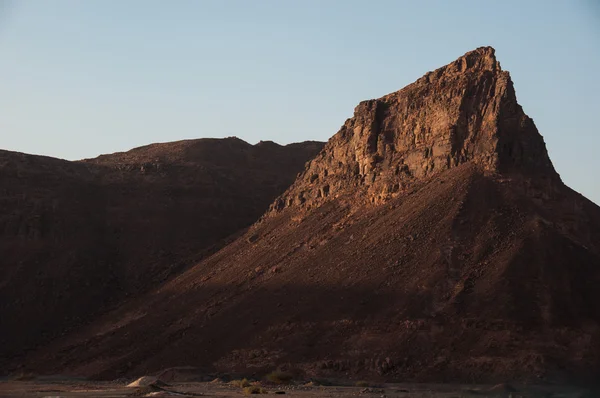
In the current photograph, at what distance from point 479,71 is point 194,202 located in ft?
131

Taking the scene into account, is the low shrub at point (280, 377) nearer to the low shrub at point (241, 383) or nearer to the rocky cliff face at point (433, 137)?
the low shrub at point (241, 383)

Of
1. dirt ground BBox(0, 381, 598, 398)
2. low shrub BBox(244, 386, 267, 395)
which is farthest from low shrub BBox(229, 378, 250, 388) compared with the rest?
low shrub BBox(244, 386, 267, 395)

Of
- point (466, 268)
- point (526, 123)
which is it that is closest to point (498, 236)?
point (466, 268)

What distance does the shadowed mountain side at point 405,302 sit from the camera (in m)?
53.5

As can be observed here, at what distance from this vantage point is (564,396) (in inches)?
1874

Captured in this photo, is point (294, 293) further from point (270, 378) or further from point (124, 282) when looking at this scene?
point (124, 282)

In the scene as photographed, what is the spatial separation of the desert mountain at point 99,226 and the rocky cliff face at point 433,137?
14.8 meters

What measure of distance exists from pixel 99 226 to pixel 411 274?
42.8m

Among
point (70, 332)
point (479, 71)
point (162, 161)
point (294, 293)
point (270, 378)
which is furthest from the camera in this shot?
point (162, 161)

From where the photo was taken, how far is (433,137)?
72375mm

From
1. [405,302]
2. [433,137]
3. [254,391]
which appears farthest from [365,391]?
[433,137]

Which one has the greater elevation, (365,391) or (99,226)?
(99,226)

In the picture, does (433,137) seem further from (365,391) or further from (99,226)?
(99,226)

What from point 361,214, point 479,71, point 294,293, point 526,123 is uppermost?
point 479,71
